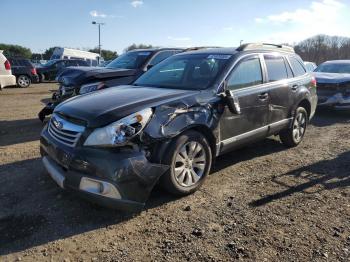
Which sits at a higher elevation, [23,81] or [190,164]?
[190,164]

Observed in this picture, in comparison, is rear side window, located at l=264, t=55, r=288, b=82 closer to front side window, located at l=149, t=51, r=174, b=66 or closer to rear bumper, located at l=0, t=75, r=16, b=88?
front side window, located at l=149, t=51, r=174, b=66

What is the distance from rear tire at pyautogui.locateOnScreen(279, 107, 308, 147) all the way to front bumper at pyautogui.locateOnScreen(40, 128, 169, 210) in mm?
3500

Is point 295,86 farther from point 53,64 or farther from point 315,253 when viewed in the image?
point 53,64

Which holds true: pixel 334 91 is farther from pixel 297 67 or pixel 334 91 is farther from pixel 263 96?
pixel 263 96

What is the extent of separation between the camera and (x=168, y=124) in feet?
13.8

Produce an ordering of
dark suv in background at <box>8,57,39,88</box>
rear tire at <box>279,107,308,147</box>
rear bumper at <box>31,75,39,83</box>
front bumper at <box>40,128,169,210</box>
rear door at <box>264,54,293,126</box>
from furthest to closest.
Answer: rear bumper at <box>31,75,39,83</box>, dark suv in background at <box>8,57,39,88</box>, rear tire at <box>279,107,308,147</box>, rear door at <box>264,54,293,126</box>, front bumper at <box>40,128,169,210</box>

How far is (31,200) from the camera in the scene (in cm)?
448

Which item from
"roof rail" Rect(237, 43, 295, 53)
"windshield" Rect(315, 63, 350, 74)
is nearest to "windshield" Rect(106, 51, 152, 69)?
"roof rail" Rect(237, 43, 295, 53)

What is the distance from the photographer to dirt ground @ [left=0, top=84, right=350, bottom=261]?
3.46 metres

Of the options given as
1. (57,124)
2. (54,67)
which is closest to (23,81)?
(54,67)

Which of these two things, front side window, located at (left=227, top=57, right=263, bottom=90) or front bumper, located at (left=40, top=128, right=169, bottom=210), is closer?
front bumper, located at (left=40, top=128, right=169, bottom=210)

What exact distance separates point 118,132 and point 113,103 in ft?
1.84

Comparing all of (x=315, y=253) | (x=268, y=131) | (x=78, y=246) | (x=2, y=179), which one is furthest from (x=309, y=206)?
(x=2, y=179)

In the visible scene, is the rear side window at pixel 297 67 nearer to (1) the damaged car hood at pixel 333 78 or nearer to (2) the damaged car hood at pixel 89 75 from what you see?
A: (2) the damaged car hood at pixel 89 75
